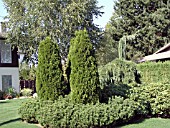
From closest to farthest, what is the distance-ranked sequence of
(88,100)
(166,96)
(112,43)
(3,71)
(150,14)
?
(88,100)
(166,96)
(3,71)
(150,14)
(112,43)

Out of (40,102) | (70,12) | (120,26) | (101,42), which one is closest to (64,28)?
(70,12)

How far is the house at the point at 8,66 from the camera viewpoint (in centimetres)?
2556

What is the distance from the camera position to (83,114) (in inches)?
340

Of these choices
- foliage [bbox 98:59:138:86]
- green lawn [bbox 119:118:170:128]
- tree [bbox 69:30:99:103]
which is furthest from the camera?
foliage [bbox 98:59:138:86]

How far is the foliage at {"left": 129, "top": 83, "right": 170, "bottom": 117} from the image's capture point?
1020 cm

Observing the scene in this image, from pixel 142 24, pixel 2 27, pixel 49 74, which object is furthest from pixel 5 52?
pixel 49 74

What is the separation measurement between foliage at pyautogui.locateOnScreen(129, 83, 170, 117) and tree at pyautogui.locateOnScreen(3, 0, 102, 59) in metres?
13.8

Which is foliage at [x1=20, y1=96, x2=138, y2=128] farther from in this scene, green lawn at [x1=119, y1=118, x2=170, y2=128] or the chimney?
the chimney

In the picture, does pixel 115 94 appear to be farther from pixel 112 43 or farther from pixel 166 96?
pixel 112 43

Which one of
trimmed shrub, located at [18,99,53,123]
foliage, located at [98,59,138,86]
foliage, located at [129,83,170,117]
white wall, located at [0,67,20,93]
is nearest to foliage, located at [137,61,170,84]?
foliage, located at [98,59,138,86]

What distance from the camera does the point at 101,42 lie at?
2770 cm

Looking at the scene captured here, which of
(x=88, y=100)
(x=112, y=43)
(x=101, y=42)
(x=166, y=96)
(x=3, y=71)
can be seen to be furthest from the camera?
(x=112, y=43)

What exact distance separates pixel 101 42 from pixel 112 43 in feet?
27.3

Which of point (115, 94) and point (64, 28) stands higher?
point (64, 28)
